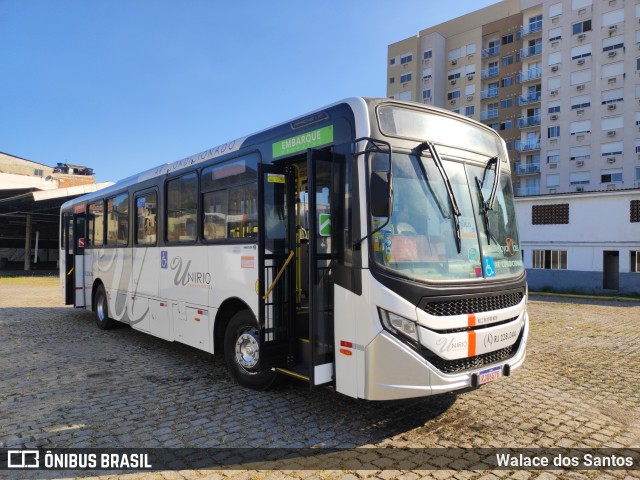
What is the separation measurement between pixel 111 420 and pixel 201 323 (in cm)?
198

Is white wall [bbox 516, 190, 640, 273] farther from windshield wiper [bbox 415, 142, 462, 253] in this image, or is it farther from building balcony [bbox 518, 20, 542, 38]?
building balcony [bbox 518, 20, 542, 38]

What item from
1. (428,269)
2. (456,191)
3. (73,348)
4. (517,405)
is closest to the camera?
(428,269)

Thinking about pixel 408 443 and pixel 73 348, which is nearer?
pixel 408 443

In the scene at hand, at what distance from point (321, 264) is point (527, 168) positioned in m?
50.6

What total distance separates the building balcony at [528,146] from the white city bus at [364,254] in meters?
48.9

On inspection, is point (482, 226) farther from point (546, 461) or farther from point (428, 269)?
point (546, 461)

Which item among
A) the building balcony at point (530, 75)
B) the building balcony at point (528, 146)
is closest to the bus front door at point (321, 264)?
the building balcony at point (528, 146)

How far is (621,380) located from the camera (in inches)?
264

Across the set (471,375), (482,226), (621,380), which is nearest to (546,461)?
(471,375)

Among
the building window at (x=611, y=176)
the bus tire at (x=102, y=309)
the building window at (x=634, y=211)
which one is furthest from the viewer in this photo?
the building window at (x=611, y=176)

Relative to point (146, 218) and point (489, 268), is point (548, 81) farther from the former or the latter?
point (489, 268)

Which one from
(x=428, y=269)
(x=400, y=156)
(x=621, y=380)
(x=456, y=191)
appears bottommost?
(x=621, y=380)

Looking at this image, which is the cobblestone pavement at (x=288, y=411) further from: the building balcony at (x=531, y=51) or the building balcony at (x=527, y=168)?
the building balcony at (x=531, y=51)

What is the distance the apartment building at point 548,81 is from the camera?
1660 inches
